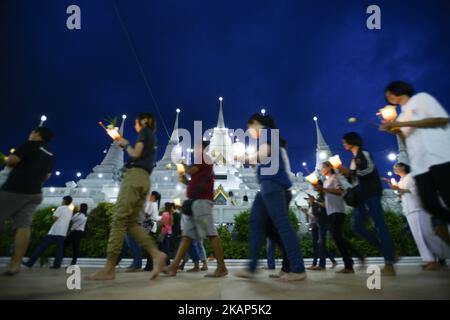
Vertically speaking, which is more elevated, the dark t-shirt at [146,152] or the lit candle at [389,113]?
the lit candle at [389,113]

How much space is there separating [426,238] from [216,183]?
30.3m

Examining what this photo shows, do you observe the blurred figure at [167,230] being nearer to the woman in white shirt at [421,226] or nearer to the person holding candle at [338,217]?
the person holding candle at [338,217]

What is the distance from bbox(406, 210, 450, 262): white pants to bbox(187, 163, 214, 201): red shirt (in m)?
3.62

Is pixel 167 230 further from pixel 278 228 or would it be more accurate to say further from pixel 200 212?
pixel 278 228

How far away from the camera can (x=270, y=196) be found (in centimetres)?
287

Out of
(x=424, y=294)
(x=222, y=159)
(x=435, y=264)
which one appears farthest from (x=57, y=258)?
(x=222, y=159)

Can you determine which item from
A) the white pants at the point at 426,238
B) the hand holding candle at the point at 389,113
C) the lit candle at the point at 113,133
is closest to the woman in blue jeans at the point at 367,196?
the hand holding candle at the point at 389,113

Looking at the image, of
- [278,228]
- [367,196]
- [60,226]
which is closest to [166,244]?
[60,226]

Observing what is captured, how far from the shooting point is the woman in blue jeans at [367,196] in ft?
11.1

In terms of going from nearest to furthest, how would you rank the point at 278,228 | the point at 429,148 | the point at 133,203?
the point at 429,148 < the point at 278,228 < the point at 133,203

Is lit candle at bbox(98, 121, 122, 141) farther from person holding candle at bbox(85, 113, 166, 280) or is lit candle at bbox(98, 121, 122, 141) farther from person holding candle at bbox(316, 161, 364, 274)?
person holding candle at bbox(316, 161, 364, 274)

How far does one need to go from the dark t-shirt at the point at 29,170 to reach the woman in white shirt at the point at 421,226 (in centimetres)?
540

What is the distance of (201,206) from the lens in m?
3.64
